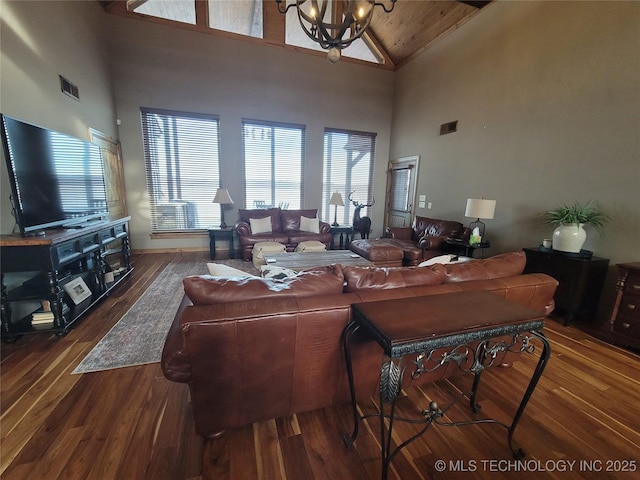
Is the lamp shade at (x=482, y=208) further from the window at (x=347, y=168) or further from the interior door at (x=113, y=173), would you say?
the interior door at (x=113, y=173)

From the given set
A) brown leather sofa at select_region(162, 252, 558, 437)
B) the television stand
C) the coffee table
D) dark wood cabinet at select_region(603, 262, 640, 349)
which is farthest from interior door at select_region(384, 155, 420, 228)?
the television stand

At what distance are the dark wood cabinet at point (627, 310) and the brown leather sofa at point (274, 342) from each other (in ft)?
5.56

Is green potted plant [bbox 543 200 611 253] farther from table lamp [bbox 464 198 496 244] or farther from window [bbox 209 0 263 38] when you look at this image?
window [bbox 209 0 263 38]

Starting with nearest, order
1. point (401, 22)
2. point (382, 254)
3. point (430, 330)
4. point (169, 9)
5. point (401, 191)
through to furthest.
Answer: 1. point (430, 330)
2. point (382, 254)
3. point (169, 9)
4. point (401, 22)
5. point (401, 191)

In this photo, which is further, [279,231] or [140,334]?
[279,231]

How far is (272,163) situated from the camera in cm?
575

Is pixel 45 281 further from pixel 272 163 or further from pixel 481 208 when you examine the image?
pixel 481 208

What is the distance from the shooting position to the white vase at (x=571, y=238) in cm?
267

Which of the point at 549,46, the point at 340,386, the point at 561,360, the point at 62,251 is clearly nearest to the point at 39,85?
the point at 62,251

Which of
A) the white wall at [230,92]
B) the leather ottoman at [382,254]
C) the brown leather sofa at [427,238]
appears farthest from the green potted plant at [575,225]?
the white wall at [230,92]

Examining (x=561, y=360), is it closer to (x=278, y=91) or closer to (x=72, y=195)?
(x=72, y=195)

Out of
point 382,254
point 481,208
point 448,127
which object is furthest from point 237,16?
point 481,208

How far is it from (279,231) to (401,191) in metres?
3.01

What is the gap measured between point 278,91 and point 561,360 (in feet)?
19.6
